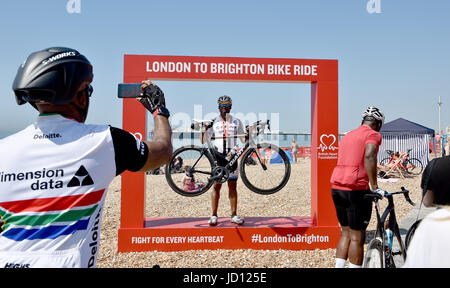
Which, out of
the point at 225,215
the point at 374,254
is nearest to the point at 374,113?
the point at 374,254

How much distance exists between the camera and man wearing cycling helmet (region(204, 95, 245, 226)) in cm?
598

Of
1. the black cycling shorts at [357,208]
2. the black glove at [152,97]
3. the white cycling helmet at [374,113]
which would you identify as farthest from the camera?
the white cycling helmet at [374,113]

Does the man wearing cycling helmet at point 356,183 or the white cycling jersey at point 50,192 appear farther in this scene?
the man wearing cycling helmet at point 356,183

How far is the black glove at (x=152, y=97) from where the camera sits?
5.24 ft

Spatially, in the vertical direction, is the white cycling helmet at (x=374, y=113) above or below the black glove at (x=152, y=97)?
above

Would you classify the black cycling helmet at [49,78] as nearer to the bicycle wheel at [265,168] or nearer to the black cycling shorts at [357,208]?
the black cycling shorts at [357,208]

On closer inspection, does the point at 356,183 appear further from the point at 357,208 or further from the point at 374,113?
the point at 374,113

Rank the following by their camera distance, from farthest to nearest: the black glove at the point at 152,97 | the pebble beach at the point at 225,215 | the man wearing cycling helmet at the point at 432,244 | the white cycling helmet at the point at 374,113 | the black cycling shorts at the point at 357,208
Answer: the pebble beach at the point at 225,215
the white cycling helmet at the point at 374,113
the black cycling shorts at the point at 357,208
the black glove at the point at 152,97
the man wearing cycling helmet at the point at 432,244

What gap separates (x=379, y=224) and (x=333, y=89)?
306cm

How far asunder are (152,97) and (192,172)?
488 cm

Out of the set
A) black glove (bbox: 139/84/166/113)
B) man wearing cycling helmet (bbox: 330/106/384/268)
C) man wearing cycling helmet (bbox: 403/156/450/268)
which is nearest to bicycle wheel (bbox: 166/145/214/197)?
man wearing cycling helmet (bbox: 330/106/384/268)

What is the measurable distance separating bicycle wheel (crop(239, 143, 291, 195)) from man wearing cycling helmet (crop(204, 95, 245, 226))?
25 cm

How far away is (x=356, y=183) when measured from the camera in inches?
141

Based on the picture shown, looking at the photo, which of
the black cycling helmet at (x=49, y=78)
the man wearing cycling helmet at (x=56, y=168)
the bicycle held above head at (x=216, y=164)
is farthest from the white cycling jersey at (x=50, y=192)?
the bicycle held above head at (x=216, y=164)
